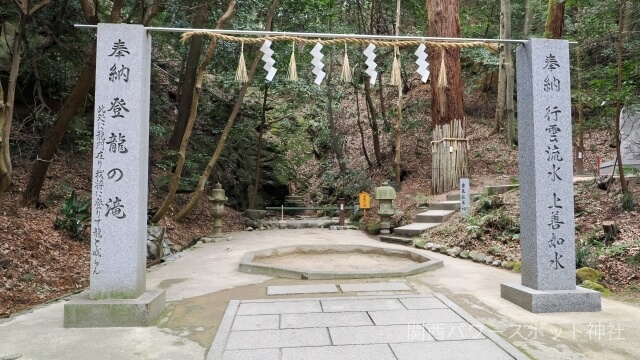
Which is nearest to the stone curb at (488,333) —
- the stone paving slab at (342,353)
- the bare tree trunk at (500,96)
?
the stone paving slab at (342,353)

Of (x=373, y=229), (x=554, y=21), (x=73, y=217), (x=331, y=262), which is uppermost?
(x=554, y=21)

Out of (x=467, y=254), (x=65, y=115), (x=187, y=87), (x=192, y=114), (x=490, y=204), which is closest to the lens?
(x=65, y=115)

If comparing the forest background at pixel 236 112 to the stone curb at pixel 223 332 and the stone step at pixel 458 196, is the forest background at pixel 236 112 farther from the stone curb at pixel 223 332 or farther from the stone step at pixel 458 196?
the stone curb at pixel 223 332

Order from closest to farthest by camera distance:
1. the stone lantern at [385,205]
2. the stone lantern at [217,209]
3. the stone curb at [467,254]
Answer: the stone curb at [467,254], the stone lantern at [385,205], the stone lantern at [217,209]

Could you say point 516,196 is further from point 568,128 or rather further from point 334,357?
point 334,357

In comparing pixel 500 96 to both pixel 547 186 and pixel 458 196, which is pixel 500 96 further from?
pixel 547 186

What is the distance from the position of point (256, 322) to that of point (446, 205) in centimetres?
794

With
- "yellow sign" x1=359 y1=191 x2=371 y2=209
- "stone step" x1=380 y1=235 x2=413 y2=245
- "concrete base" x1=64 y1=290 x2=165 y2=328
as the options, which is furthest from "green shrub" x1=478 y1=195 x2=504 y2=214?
"concrete base" x1=64 y1=290 x2=165 y2=328

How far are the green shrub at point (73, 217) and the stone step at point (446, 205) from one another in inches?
329

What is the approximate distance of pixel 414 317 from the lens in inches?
155

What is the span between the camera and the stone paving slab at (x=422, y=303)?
4.26m

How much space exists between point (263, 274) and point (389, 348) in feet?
10.7

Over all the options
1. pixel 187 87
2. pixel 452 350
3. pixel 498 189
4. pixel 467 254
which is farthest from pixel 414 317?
pixel 187 87

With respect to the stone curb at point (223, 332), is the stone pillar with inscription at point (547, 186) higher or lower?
higher
